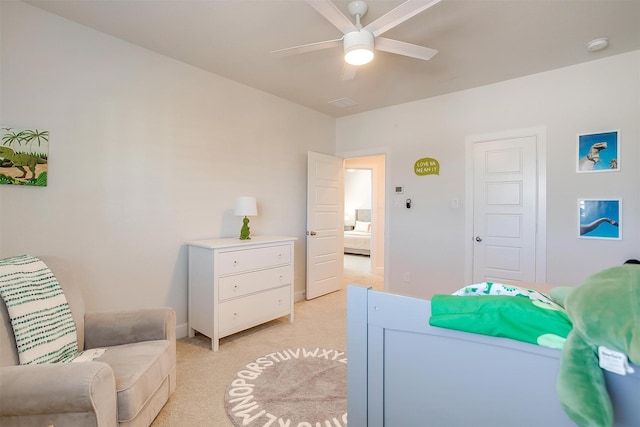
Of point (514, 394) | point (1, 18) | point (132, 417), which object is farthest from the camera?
point (1, 18)

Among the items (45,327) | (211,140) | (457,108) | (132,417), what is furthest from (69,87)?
(457,108)

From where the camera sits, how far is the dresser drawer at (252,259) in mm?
2598

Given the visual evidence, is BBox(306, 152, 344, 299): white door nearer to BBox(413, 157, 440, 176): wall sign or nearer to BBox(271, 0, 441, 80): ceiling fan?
BBox(413, 157, 440, 176): wall sign

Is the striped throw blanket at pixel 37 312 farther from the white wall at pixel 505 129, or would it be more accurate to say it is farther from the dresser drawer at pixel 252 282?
the white wall at pixel 505 129

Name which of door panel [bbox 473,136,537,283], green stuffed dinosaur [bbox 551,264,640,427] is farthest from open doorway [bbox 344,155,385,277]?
green stuffed dinosaur [bbox 551,264,640,427]

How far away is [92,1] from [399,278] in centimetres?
393

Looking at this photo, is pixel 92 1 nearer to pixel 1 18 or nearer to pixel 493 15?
pixel 1 18

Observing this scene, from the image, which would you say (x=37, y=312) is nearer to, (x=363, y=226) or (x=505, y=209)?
(x=505, y=209)

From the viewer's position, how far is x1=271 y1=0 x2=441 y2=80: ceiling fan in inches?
64.4

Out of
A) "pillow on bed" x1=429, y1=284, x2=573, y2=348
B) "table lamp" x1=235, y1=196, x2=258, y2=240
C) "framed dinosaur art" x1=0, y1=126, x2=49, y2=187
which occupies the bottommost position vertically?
"pillow on bed" x1=429, y1=284, x2=573, y2=348

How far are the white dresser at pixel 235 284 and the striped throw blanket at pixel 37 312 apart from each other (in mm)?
987

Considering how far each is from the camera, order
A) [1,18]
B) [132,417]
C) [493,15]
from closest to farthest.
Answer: [132,417] < [1,18] < [493,15]

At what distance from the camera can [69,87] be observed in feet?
7.25

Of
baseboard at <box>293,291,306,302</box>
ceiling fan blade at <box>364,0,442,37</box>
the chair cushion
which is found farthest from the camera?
baseboard at <box>293,291,306,302</box>
